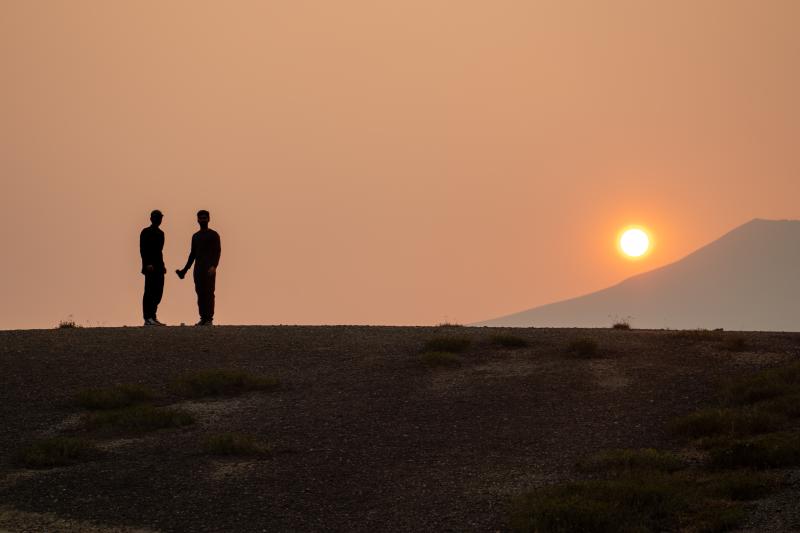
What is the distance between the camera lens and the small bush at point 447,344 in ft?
74.7

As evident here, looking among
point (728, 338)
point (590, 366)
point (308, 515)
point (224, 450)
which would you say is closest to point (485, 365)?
point (590, 366)

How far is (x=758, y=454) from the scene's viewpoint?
49.4 ft

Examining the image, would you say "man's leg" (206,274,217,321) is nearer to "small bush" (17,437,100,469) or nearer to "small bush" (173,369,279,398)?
"small bush" (173,369,279,398)

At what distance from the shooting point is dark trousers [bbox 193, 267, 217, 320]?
27.7 metres

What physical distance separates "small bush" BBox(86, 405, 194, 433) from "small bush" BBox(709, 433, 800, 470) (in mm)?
8460

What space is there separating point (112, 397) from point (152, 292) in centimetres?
806

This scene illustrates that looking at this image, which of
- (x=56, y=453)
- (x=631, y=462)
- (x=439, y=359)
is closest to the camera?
(x=631, y=462)

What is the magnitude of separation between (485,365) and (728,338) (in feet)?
16.3

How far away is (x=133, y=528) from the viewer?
14.0 m

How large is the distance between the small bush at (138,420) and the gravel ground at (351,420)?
279 mm

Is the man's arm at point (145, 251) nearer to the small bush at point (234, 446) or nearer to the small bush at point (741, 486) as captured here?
the small bush at point (234, 446)

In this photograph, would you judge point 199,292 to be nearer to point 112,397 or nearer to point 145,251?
point 145,251

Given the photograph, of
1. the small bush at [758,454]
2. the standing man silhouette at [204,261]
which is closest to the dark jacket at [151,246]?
the standing man silhouette at [204,261]

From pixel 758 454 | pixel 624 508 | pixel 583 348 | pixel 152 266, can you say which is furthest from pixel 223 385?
pixel 758 454
